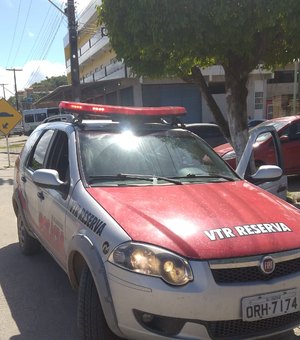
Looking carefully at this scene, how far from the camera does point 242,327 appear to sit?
2820 millimetres

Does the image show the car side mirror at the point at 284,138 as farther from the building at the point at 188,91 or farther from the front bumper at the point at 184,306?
the building at the point at 188,91

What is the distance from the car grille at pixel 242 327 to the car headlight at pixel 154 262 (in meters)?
0.33

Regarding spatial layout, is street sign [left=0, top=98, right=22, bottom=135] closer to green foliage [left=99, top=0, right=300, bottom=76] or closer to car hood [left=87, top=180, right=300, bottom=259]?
green foliage [left=99, top=0, right=300, bottom=76]

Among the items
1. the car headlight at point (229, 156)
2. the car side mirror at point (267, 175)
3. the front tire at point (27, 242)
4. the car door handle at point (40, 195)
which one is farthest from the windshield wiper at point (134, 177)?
the car headlight at point (229, 156)

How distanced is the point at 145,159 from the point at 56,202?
86cm

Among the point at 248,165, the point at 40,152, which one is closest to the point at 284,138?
the point at 248,165

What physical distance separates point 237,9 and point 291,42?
1612mm

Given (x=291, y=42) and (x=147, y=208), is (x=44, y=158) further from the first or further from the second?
(x=291, y=42)

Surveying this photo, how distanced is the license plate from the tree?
369cm

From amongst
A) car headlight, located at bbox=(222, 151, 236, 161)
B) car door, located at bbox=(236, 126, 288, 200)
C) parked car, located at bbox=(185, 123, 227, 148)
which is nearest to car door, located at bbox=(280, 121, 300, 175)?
car headlight, located at bbox=(222, 151, 236, 161)

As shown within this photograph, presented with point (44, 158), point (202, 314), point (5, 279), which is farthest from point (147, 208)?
point (5, 279)

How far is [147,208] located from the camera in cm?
322

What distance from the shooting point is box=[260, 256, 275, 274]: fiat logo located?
2.82 m

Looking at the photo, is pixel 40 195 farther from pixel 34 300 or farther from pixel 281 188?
pixel 281 188
